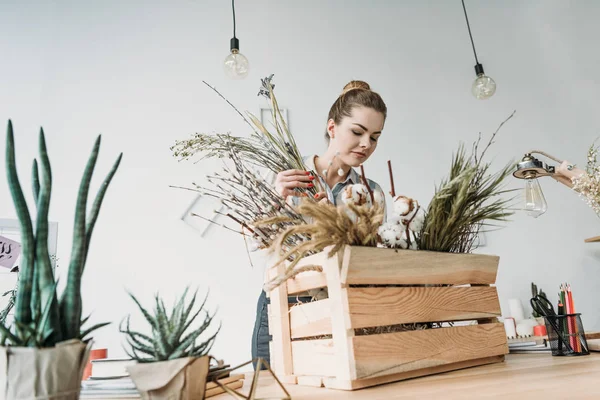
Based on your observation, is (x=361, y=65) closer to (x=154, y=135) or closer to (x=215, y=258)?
(x=154, y=135)

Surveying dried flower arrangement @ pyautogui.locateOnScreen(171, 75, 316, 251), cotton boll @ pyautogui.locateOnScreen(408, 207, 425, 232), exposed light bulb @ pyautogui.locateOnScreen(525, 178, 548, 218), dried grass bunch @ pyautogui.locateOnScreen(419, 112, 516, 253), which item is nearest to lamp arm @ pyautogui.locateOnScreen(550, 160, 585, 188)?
exposed light bulb @ pyautogui.locateOnScreen(525, 178, 548, 218)

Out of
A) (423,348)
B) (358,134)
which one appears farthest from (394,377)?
(358,134)

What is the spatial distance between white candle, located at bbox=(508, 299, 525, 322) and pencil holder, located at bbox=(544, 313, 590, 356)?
6.35 ft

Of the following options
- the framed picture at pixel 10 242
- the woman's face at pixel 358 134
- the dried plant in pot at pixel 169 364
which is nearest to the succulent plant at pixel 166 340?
the dried plant in pot at pixel 169 364

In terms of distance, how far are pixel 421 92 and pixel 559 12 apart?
5.41 feet

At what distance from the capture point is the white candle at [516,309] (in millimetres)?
2727

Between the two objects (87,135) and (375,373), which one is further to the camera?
(87,135)

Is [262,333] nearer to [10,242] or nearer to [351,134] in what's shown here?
[351,134]

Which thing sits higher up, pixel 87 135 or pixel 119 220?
pixel 87 135

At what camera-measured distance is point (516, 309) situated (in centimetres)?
274

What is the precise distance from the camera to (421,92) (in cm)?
318

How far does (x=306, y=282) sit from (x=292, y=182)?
0.24m

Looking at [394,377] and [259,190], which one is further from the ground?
[259,190]

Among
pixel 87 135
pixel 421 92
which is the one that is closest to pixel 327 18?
pixel 421 92
